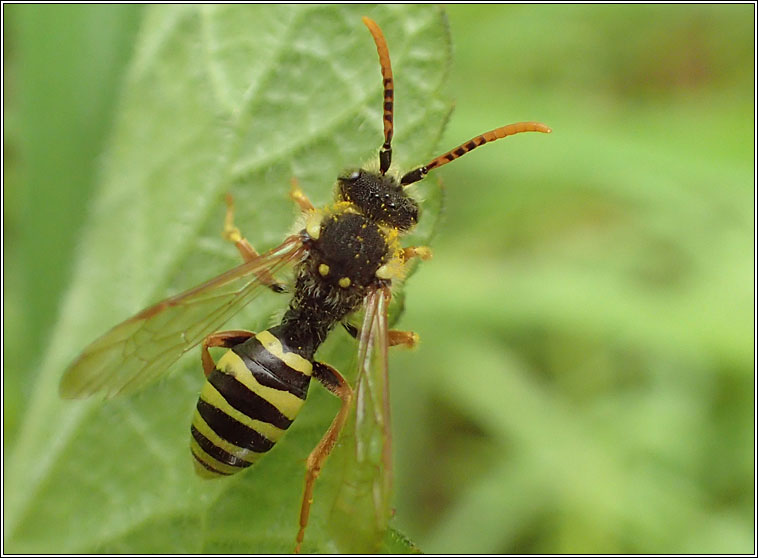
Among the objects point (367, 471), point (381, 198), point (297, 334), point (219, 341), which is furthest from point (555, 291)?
point (367, 471)

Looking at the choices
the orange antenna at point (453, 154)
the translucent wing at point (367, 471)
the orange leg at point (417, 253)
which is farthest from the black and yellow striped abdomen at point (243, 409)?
the orange antenna at point (453, 154)

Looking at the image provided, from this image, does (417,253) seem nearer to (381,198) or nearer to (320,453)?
(381,198)

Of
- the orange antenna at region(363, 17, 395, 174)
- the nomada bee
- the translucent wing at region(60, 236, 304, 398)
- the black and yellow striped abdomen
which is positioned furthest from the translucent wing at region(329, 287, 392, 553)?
the orange antenna at region(363, 17, 395, 174)

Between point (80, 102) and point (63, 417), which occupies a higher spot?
point (80, 102)

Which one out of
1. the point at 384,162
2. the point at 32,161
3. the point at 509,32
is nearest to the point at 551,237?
the point at 509,32

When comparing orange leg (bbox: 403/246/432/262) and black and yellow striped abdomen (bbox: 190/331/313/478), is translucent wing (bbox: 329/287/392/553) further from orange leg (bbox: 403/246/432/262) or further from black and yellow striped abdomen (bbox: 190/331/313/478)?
orange leg (bbox: 403/246/432/262)

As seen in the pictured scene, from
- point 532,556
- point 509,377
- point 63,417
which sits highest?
point 509,377

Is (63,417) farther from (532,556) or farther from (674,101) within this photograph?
(674,101)
